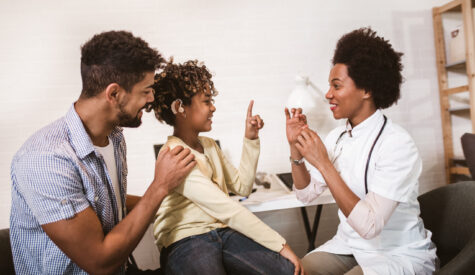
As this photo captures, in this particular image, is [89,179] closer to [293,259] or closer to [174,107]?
[174,107]

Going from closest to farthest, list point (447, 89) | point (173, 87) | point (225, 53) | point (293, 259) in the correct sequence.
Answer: point (293, 259)
point (173, 87)
point (225, 53)
point (447, 89)

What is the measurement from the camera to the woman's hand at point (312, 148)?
1268mm

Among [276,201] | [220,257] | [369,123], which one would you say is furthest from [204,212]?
[369,123]

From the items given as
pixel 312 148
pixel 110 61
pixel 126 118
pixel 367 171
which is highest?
pixel 110 61

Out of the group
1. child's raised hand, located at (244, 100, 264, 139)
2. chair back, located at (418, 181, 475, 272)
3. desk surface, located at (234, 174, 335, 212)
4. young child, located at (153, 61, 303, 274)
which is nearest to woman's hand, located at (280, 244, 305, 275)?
young child, located at (153, 61, 303, 274)

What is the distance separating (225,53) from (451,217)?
1.84 metres

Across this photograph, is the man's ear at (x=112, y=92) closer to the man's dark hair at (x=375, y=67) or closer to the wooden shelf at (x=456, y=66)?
the man's dark hair at (x=375, y=67)

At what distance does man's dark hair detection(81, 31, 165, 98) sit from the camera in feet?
3.75

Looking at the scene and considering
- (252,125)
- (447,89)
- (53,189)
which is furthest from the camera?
(447,89)

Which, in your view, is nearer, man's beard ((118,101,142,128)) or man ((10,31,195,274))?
man ((10,31,195,274))

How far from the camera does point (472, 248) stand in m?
1.11

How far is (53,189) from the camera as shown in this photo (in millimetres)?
969

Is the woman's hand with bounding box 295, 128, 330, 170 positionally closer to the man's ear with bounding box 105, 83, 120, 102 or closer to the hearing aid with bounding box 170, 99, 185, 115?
the hearing aid with bounding box 170, 99, 185, 115

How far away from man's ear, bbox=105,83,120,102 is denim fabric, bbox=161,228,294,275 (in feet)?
2.01
